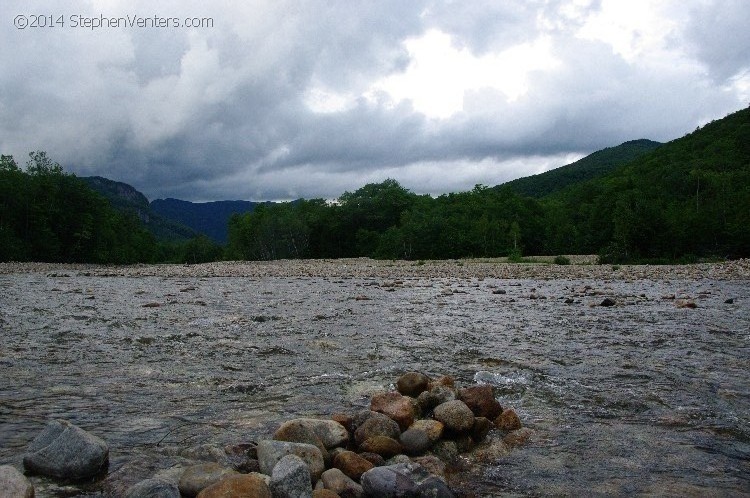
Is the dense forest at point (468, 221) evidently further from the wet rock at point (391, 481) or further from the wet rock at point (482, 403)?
the wet rock at point (391, 481)

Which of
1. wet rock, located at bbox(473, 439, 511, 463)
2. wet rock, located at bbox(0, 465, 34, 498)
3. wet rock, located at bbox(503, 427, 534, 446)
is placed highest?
wet rock, located at bbox(0, 465, 34, 498)

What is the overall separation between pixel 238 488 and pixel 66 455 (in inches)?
59.7

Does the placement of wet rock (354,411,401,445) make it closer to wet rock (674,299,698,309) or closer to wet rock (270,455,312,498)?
wet rock (270,455,312,498)

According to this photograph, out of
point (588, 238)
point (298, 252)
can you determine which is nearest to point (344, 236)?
point (298, 252)

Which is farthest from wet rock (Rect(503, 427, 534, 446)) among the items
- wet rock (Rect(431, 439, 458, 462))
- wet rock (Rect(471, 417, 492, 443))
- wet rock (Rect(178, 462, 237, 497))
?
wet rock (Rect(178, 462, 237, 497))

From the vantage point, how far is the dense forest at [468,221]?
47500 mm

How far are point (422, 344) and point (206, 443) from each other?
536 centimetres

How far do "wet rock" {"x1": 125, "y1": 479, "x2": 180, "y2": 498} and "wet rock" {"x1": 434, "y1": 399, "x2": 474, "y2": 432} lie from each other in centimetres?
244

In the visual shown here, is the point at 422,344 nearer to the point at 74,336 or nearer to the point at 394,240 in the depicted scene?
the point at 74,336

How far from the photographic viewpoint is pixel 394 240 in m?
76.6

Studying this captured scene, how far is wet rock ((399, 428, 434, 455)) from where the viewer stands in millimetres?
4469

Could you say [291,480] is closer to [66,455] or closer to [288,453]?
[288,453]

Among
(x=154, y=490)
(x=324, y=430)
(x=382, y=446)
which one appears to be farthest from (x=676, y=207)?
(x=154, y=490)

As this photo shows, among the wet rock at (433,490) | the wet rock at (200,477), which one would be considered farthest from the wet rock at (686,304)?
the wet rock at (200,477)
